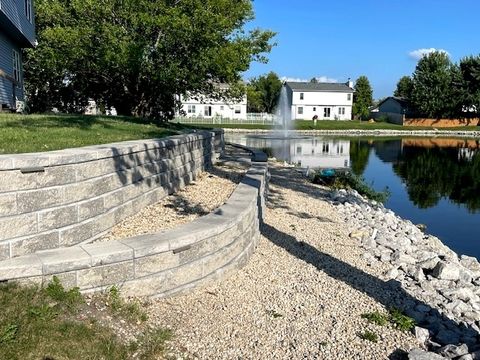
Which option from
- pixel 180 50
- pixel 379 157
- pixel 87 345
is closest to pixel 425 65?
pixel 379 157

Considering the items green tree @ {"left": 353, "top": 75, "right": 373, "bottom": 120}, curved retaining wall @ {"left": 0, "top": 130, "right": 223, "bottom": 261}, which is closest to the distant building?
curved retaining wall @ {"left": 0, "top": 130, "right": 223, "bottom": 261}

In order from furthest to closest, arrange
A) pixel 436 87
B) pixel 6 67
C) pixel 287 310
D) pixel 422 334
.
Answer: pixel 436 87 < pixel 6 67 < pixel 287 310 < pixel 422 334

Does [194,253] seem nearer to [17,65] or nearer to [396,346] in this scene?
[396,346]

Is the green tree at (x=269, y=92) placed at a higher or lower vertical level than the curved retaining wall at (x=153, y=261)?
higher

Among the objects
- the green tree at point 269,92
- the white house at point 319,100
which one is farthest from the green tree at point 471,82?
the green tree at point 269,92

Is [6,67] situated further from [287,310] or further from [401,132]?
[401,132]

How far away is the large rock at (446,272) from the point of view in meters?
7.34

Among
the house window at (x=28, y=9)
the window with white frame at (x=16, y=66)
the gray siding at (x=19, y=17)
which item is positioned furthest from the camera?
the window with white frame at (x=16, y=66)

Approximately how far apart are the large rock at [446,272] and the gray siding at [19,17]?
1347cm

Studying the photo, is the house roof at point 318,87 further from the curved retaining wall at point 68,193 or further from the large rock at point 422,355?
the large rock at point 422,355

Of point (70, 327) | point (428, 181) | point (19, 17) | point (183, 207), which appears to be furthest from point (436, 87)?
point (70, 327)

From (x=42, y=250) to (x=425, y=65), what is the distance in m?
71.8

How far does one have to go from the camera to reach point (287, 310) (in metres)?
5.32

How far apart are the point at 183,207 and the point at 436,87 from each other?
6598 cm
